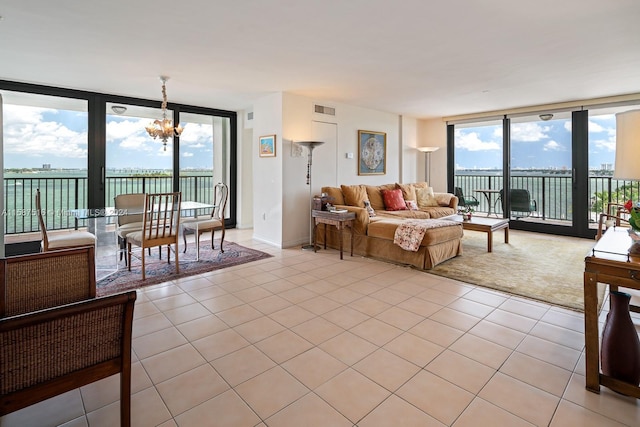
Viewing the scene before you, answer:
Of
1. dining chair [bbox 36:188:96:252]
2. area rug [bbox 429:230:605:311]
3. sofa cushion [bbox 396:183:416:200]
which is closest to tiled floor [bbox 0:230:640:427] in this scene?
area rug [bbox 429:230:605:311]

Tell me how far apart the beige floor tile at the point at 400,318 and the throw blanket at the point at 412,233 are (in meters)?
1.34

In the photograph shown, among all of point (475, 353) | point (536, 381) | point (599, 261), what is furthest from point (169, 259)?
point (599, 261)

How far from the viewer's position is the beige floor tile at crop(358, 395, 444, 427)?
1.62 meters

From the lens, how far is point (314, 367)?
2.10 m

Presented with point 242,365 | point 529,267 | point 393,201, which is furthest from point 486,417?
point 393,201

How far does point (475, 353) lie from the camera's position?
2262 mm

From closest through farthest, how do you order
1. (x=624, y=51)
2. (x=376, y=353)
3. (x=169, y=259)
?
(x=376, y=353), (x=624, y=51), (x=169, y=259)

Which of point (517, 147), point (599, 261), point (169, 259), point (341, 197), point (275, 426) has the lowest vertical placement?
point (275, 426)

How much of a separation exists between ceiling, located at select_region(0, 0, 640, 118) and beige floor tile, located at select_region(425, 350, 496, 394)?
2.54 metres

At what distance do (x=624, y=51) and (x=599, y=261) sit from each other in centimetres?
306

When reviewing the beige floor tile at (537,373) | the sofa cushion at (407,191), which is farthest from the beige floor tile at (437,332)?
the sofa cushion at (407,191)

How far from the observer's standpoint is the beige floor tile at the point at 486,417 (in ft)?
5.30

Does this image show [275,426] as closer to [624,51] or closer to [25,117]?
[624,51]

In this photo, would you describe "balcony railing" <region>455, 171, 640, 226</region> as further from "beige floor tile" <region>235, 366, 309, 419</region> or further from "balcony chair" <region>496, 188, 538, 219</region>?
"beige floor tile" <region>235, 366, 309, 419</region>
